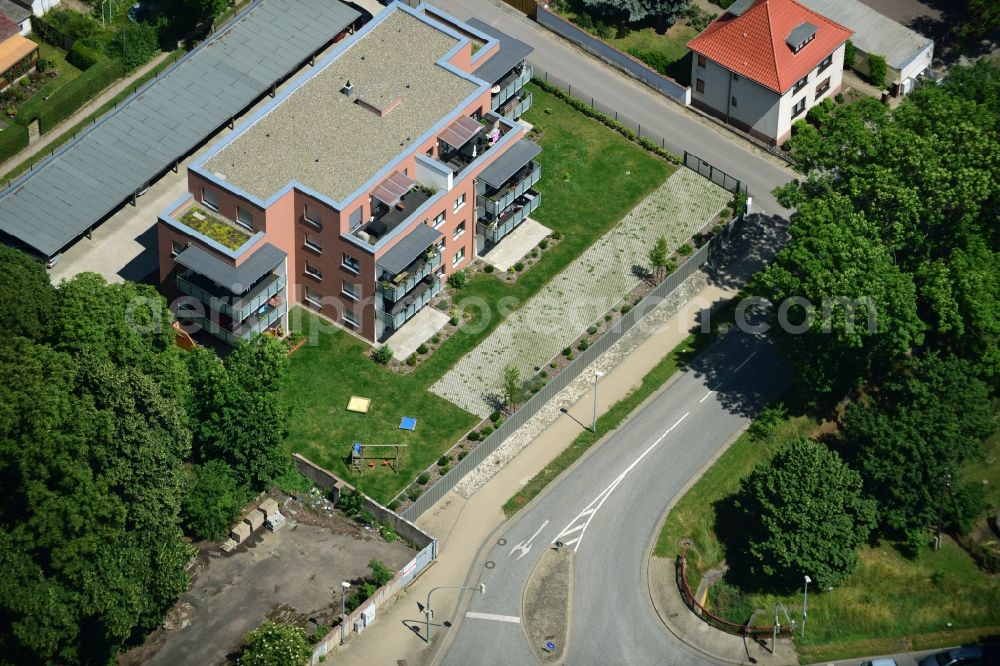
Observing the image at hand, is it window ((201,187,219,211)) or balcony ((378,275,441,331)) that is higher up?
window ((201,187,219,211))

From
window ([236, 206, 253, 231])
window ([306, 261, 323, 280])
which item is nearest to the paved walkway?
window ([306, 261, 323, 280])

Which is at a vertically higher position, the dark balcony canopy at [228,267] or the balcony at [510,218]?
the dark balcony canopy at [228,267]

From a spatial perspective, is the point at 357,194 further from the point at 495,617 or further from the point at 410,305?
the point at 495,617

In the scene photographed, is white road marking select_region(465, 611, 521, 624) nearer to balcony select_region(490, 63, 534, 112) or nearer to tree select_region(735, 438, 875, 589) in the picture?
tree select_region(735, 438, 875, 589)

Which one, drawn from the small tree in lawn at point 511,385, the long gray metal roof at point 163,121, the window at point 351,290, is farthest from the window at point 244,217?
the small tree in lawn at point 511,385

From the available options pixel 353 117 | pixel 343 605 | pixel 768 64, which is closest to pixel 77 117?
pixel 353 117

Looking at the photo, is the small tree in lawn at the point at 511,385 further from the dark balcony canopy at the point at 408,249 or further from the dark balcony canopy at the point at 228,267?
the dark balcony canopy at the point at 228,267
